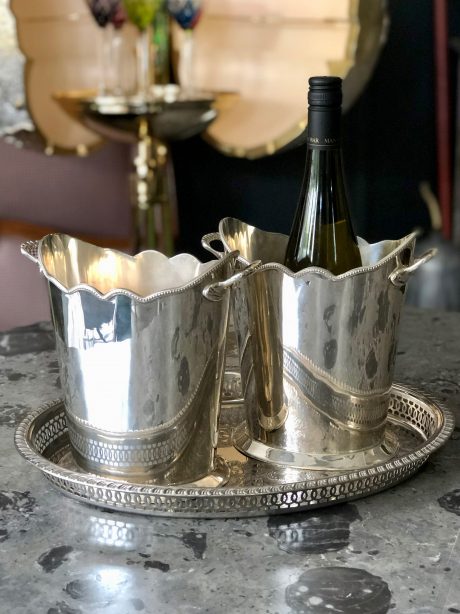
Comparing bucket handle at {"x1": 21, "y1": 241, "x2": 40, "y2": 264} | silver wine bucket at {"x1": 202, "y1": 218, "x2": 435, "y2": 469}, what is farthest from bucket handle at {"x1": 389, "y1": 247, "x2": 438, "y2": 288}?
bucket handle at {"x1": 21, "y1": 241, "x2": 40, "y2": 264}

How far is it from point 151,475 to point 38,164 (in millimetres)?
1300

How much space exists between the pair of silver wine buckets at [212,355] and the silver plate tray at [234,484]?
0.01 meters

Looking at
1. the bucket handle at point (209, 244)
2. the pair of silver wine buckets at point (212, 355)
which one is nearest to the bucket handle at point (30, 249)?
the pair of silver wine buckets at point (212, 355)

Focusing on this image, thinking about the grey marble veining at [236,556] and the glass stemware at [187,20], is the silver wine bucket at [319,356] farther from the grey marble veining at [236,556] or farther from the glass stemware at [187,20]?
the glass stemware at [187,20]

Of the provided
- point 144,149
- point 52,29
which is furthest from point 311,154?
point 52,29

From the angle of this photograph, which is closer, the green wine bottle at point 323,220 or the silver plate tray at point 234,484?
the silver plate tray at point 234,484

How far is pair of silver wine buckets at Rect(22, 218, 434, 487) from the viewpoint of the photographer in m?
0.52

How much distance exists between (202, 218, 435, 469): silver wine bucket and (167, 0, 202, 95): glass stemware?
1135 millimetres

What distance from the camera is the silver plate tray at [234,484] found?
1.69 ft

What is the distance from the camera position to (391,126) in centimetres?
211

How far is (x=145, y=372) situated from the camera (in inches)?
20.5

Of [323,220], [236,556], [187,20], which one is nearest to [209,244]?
[323,220]

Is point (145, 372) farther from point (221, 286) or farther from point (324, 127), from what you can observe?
point (324, 127)

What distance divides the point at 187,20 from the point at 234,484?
1.25 meters
